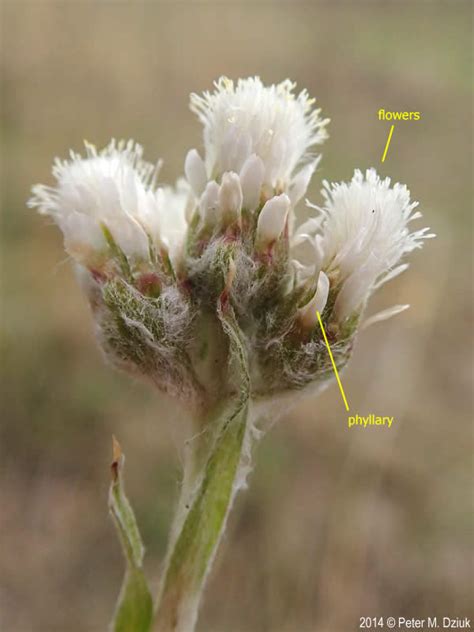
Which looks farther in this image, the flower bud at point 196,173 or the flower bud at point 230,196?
the flower bud at point 196,173

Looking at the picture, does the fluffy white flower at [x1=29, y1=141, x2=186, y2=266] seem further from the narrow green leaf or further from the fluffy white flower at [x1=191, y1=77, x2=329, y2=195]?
the narrow green leaf

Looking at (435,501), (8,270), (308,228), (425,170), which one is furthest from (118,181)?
(425,170)

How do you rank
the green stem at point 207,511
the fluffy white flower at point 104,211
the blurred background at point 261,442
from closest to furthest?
the green stem at point 207,511, the fluffy white flower at point 104,211, the blurred background at point 261,442

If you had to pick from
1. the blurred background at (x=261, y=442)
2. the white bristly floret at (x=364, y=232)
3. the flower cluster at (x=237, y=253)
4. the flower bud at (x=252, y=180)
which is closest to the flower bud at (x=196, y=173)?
the flower cluster at (x=237, y=253)

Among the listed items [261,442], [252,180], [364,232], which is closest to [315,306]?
[364,232]

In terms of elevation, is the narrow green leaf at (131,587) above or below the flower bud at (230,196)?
below

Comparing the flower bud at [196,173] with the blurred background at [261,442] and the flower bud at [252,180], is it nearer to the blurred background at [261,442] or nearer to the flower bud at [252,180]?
the flower bud at [252,180]

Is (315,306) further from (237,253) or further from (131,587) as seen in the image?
(131,587)

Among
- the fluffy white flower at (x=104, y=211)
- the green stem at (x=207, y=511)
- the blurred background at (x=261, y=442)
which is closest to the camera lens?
the green stem at (x=207, y=511)

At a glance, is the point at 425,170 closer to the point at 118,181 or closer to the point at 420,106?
the point at 420,106
